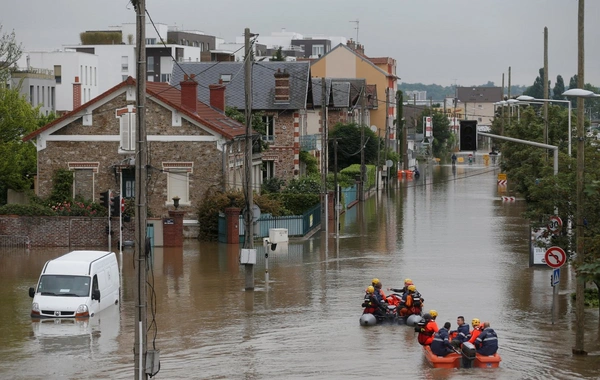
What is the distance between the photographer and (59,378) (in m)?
20.8

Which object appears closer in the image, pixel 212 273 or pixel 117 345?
pixel 117 345

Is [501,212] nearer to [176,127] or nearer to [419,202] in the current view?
[419,202]

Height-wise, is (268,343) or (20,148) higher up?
(20,148)

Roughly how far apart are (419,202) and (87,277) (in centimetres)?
4479

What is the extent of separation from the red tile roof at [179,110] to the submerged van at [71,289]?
648 inches

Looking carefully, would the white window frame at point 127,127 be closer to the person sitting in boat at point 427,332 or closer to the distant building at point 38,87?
the person sitting in boat at point 427,332

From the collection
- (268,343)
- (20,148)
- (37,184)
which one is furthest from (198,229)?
(268,343)

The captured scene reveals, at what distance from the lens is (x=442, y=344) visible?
21.9 m

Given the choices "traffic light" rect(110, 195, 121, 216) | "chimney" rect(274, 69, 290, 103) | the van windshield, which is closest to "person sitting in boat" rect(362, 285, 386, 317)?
the van windshield

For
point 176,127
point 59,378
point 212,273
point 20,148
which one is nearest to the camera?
point 59,378

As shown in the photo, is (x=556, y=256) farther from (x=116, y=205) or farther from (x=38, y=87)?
(x=38, y=87)

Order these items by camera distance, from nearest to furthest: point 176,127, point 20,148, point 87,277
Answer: point 87,277
point 176,127
point 20,148

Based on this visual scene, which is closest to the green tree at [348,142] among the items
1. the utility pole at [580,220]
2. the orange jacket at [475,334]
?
the utility pole at [580,220]

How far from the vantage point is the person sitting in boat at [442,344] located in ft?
71.8
